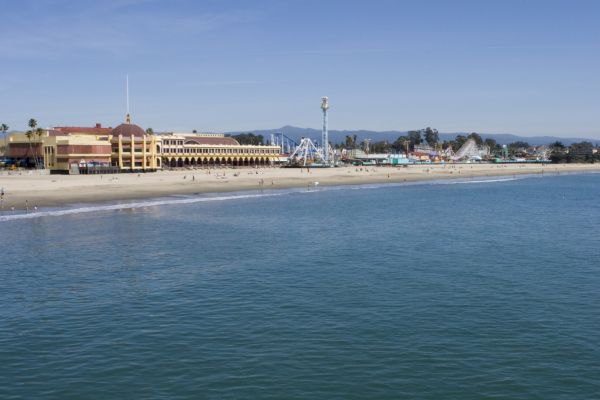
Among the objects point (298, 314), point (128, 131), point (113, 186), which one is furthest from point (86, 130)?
point (298, 314)

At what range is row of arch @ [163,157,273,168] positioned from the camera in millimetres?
158875

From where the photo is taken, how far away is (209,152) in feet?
549

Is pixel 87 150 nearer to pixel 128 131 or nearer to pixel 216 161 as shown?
pixel 128 131

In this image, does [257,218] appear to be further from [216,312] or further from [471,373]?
[471,373]

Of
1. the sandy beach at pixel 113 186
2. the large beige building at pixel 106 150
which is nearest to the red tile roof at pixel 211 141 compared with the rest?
the large beige building at pixel 106 150

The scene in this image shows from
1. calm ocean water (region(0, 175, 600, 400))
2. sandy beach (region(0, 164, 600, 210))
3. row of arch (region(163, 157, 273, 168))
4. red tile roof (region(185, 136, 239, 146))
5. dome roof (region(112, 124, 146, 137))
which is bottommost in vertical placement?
calm ocean water (region(0, 175, 600, 400))

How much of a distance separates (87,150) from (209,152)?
4783 centimetres

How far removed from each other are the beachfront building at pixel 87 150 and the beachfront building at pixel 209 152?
52.1 feet

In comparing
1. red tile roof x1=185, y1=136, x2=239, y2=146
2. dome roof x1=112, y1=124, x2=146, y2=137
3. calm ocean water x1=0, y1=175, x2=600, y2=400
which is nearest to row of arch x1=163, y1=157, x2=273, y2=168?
red tile roof x1=185, y1=136, x2=239, y2=146

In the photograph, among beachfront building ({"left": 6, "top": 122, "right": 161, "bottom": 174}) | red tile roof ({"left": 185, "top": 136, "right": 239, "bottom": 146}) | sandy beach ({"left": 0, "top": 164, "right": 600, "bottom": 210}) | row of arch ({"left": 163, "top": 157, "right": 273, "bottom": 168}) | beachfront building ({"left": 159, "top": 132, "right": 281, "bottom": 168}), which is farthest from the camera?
red tile roof ({"left": 185, "top": 136, "right": 239, "bottom": 146})

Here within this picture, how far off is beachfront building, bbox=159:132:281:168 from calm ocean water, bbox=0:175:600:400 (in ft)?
359

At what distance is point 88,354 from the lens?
815 inches

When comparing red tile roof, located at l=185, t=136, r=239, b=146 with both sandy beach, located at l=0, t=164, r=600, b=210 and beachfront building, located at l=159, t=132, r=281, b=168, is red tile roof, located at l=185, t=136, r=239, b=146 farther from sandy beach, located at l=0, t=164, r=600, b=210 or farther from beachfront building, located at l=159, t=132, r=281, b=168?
sandy beach, located at l=0, t=164, r=600, b=210

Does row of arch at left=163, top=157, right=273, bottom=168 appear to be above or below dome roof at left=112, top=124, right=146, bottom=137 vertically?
below
